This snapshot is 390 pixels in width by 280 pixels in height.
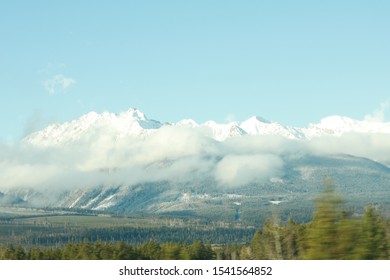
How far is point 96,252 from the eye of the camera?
11631 centimetres

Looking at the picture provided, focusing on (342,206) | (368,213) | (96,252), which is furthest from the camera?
(96,252)

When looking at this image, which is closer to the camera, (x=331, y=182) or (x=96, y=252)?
(x=331, y=182)
